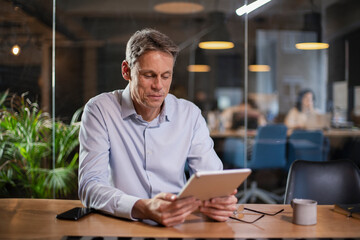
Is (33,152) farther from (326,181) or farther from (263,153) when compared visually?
(326,181)

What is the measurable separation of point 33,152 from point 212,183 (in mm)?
3029

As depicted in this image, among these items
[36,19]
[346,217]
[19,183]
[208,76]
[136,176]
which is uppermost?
[36,19]

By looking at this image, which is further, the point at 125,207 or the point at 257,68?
the point at 257,68

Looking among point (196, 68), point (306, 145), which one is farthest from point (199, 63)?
point (306, 145)

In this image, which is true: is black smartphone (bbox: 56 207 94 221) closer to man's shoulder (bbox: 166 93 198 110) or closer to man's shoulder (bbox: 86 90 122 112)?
man's shoulder (bbox: 86 90 122 112)

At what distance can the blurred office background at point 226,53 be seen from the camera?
173 inches

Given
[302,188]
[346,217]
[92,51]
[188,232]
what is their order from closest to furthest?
[188,232] → [346,217] → [302,188] → [92,51]

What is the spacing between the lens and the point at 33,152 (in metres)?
4.12

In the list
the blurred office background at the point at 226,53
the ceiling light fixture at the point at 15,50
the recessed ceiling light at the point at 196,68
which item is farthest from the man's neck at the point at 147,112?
the recessed ceiling light at the point at 196,68

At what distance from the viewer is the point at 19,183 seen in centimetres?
410

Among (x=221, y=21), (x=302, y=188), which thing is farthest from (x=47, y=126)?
(x=302, y=188)

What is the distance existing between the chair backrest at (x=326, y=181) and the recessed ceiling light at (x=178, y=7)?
287cm

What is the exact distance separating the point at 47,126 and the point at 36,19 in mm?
1136

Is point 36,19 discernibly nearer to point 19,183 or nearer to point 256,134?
point 19,183
